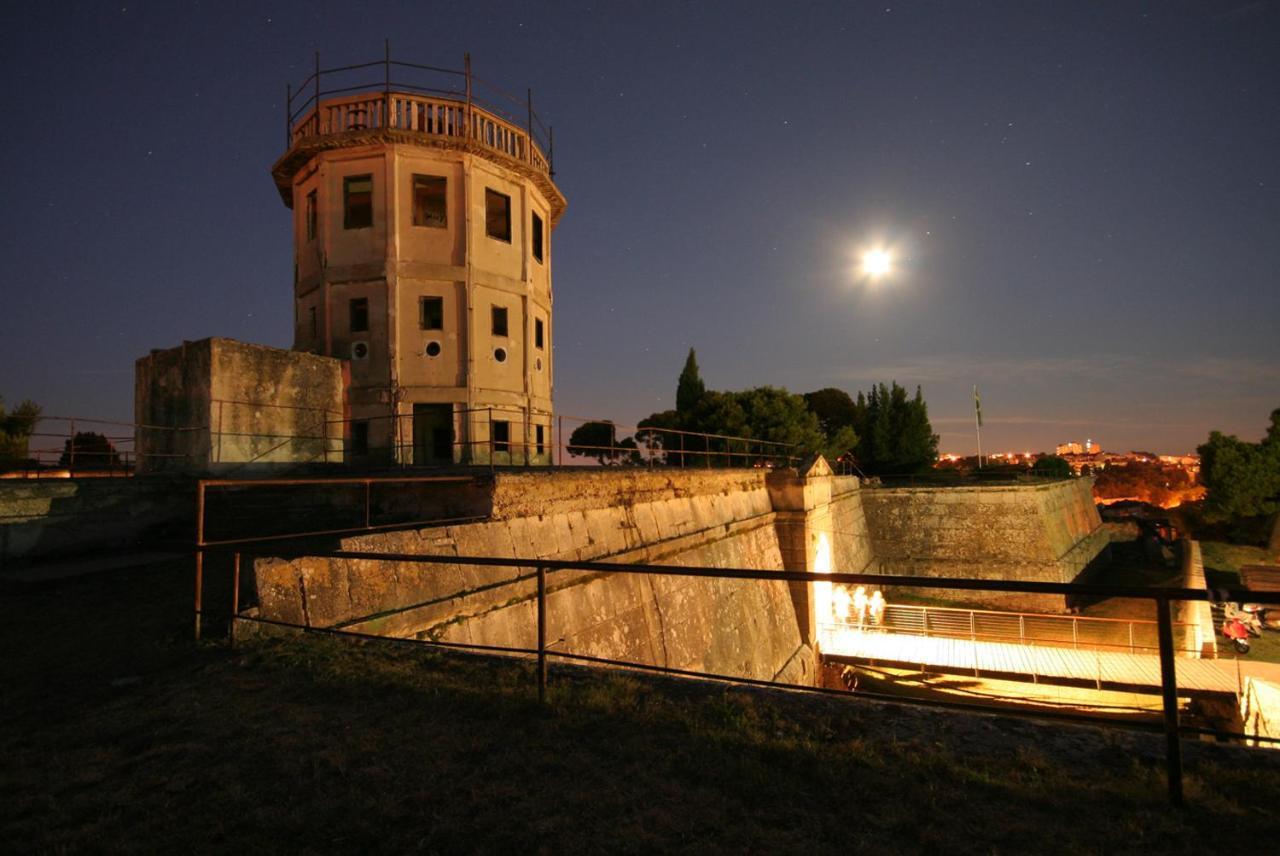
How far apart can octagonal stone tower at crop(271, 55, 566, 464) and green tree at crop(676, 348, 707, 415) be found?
2358cm

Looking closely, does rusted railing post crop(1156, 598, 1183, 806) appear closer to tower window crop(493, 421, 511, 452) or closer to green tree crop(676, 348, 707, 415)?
tower window crop(493, 421, 511, 452)

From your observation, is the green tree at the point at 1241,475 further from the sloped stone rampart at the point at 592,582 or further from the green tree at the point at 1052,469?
the sloped stone rampart at the point at 592,582

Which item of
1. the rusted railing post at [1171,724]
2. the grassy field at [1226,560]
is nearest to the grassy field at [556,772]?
the rusted railing post at [1171,724]

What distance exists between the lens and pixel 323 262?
58.7ft

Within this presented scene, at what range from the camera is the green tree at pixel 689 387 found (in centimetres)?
4194

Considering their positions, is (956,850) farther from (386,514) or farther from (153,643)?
(386,514)

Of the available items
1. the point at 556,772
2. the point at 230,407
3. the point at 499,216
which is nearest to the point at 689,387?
the point at 499,216

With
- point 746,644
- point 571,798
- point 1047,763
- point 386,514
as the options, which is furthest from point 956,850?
point 746,644

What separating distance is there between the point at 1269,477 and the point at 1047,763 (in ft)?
158

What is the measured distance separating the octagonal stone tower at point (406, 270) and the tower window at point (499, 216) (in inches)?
6.4

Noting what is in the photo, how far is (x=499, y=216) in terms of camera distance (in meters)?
19.7

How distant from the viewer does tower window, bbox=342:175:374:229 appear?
708 inches

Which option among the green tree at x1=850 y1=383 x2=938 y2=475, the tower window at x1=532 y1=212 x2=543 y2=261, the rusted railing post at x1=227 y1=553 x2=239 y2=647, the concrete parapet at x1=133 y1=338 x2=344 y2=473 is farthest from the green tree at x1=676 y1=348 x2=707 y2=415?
the rusted railing post at x1=227 y1=553 x2=239 y2=647

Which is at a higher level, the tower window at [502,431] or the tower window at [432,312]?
the tower window at [432,312]
